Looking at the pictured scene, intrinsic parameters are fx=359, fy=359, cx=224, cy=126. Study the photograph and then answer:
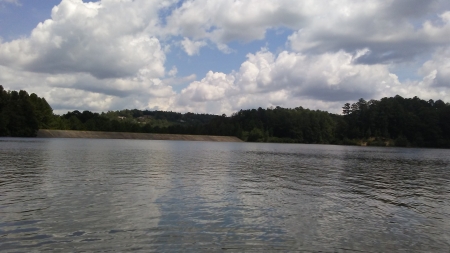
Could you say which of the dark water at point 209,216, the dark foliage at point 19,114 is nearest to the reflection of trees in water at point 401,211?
the dark water at point 209,216

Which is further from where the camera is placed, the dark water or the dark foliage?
the dark foliage

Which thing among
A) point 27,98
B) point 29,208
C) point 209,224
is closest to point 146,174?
point 29,208

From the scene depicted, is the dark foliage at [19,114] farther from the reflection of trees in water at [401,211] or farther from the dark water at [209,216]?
the reflection of trees in water at [401,211]

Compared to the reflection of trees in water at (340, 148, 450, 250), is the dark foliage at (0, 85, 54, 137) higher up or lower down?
higher up

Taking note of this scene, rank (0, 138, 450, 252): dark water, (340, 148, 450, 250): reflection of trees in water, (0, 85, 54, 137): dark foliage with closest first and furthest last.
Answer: (0, 138, 450, 252): dark water < (340, 148, 450, 250): reflection of trees in water < (0, 85, 54, 137): dark foliage

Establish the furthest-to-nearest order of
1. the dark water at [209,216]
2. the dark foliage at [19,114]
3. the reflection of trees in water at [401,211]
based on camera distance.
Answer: the dark foliage at [19,114], the reflection of trees in water at [401,211], the dark water at [209,216]

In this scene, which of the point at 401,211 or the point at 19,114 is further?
the point at 19,114

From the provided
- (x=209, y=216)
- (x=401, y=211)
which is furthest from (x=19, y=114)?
(x=401, y=211)

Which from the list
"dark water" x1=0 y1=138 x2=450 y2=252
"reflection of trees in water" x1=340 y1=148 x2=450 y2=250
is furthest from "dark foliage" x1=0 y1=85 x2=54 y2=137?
"reflection of trees in water" x1=340 y1=148 x2=450 y2=250

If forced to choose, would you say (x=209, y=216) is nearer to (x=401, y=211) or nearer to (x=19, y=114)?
(x=401, y=211)

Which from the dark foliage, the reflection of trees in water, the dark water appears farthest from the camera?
the dark foliage

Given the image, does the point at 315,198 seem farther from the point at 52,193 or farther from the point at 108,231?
the point at 52,193

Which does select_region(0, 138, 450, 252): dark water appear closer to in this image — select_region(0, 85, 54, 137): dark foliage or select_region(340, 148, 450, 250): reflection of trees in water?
select_region(340, 148, 450, 250): reflection of trees in water

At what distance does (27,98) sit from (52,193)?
501 ft
